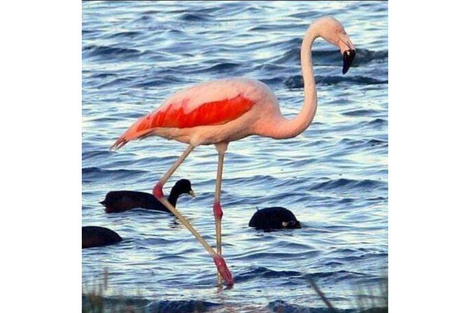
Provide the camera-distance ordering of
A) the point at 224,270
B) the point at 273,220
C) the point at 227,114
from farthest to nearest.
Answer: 1. the point at 273,220
2. the point at 224,270
3. the point at 227,114

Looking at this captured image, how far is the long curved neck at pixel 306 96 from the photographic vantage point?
33.5ft

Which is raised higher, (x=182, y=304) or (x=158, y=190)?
(x=158, y=190)

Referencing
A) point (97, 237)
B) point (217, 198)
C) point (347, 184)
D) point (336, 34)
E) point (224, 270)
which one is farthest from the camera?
point (347, 184)

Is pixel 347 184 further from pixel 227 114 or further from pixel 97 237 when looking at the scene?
pixel 227 114

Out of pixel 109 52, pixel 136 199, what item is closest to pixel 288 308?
pixel 136 199

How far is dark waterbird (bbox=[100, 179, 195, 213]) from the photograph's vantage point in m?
12.4

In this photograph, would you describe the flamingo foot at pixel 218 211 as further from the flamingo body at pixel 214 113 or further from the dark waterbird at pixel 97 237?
the dark waterbird at pixel 97 237

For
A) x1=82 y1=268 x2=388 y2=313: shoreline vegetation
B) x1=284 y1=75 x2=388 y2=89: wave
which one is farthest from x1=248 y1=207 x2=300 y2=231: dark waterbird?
x1=284 y1=75 x2=388 y2=89: wave

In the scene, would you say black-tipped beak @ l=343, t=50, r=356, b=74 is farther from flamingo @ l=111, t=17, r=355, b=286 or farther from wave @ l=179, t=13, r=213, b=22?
wave @ l=179, t=13, r=213, b=22

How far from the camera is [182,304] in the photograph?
9.91 m

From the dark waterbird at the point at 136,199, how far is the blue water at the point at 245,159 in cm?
11

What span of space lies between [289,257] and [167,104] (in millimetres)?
1501

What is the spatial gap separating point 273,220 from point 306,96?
5.55ft
